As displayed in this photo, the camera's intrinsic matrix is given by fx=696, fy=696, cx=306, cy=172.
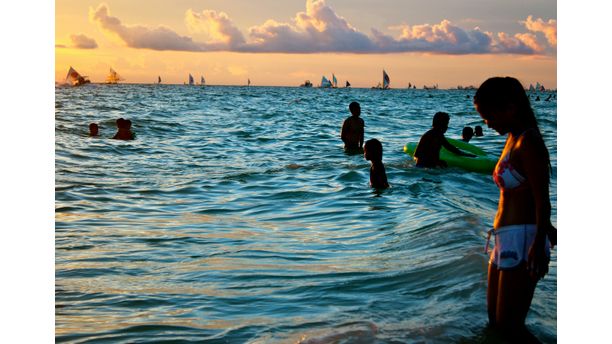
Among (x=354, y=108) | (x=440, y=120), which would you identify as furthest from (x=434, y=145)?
(x=354, y=108)

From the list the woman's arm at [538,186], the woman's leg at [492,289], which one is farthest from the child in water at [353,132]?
the woman's arm at [538,186]

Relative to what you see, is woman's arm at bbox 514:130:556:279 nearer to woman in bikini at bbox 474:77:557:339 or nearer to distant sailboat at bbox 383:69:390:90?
woman in bikini at bbox 474:77:557:339

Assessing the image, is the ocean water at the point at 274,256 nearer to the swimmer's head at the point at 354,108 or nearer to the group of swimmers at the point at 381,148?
→ the group of swimmers at the point at 381,148

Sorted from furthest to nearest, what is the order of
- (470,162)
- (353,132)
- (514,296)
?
(353,132)
(470,162)
(514,296)

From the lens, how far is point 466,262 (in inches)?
268

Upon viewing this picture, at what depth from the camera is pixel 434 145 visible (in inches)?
531

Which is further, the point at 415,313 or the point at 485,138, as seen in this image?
the point at 485,138

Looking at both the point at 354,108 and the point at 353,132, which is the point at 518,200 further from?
the point at 353,132

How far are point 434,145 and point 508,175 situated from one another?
9660mm

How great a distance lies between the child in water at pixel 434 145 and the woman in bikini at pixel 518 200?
8.71m

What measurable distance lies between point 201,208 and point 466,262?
4477 millimetres
